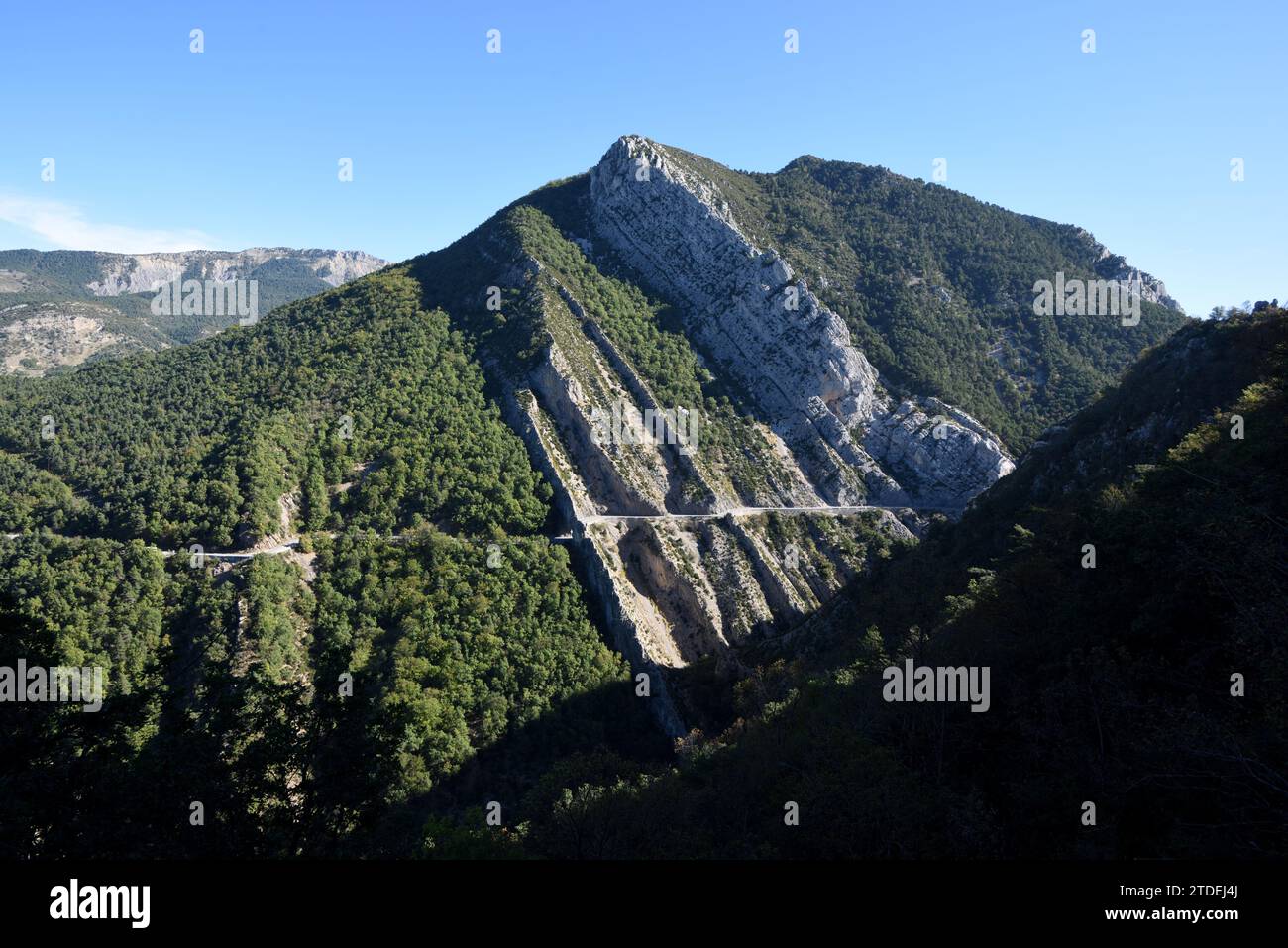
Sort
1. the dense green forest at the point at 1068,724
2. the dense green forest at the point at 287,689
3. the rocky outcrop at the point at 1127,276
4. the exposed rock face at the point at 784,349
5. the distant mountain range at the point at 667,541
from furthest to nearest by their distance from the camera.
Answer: the rocky outcrop at the point at 1127,276 < the exposed rock face at the point at 784,349 < the distant mountain range at the point at 667,541 < the dense green forest at the point at 287,689 < the dense green forest at the point at 1068,724

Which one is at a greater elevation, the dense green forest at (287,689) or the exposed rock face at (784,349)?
the exposed rock face at (784,349)

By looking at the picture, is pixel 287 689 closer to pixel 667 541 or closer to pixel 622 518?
pixel 622 518

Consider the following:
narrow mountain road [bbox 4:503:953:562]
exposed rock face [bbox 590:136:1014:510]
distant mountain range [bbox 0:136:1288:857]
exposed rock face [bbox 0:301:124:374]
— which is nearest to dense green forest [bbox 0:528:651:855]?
distant mountain range [bbox 0:136:1288:857]

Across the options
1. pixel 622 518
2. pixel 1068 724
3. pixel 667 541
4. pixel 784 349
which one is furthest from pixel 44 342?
pixel 1068 724

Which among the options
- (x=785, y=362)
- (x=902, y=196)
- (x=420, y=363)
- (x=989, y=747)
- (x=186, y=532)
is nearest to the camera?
(x=989, y=747)

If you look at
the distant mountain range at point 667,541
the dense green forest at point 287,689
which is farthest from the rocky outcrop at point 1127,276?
the dense green forest at point 287,689

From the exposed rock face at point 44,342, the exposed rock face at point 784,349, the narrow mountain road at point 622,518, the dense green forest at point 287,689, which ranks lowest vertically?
the dense green forest at point 287,689

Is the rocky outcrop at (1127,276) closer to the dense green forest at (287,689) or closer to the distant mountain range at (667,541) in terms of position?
the distant mountain range at (667,541)
